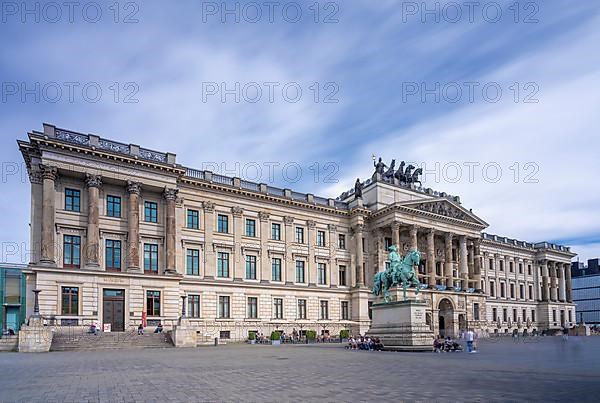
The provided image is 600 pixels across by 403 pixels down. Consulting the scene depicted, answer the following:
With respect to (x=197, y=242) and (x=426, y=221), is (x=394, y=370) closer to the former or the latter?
(x=197, y=242)

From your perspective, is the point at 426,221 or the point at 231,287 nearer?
the point at 231,287

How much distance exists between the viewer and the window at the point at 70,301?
43.8 metres

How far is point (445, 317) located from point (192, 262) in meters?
37.2

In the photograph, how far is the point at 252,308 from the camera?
5831cm

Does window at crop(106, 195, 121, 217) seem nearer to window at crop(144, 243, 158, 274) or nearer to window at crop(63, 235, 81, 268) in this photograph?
window at crop(63, 235, 81, 268)

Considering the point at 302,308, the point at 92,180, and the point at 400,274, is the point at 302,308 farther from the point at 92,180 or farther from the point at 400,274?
the point at 92,180

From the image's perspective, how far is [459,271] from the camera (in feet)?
247

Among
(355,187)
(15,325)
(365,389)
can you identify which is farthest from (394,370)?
(15,325)

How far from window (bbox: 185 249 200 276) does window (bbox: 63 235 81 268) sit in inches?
442

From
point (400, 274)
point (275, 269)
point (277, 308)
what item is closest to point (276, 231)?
point (275, 269)

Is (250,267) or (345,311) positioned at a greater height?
(250,267)

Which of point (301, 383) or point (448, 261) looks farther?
point (448, 261)

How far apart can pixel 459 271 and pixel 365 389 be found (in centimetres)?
6491

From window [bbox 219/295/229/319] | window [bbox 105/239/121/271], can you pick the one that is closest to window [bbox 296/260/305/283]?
window [bbox 219/295/229/319]
